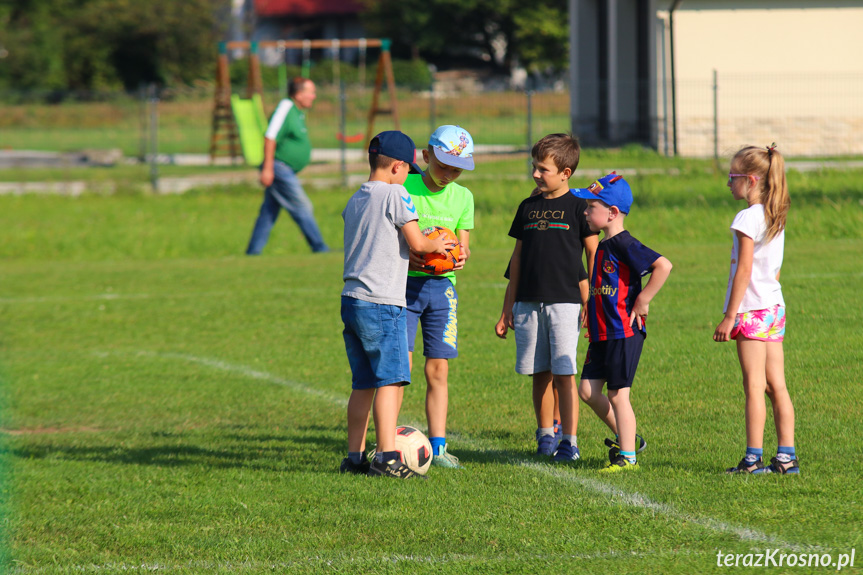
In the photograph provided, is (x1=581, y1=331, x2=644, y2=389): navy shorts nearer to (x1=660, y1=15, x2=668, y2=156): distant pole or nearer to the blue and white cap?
the blue and white cap

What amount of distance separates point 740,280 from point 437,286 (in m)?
1.64

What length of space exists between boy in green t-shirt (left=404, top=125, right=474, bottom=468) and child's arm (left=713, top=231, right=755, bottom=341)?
4.66 ft

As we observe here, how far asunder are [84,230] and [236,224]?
2523 millimetres

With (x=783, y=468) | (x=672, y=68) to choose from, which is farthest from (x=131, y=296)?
(x=672, y=68)

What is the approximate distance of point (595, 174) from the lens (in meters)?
21.2

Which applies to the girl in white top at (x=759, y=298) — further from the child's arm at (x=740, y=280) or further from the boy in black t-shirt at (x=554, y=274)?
the boy in black t-shirt at (x=554, y=274)

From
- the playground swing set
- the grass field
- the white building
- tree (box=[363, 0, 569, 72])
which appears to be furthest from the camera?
tree (box=[363, 0, 569, 72])

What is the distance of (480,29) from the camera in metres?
66.3

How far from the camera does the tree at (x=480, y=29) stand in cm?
6084

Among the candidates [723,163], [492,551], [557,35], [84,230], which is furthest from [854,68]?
[557,35]

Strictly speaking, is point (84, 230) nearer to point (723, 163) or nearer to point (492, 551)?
point (723, 163)

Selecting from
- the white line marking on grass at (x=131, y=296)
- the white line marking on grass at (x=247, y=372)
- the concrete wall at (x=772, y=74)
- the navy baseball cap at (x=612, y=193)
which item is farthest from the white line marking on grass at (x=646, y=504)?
the concrete wall at (x=772, y=74)

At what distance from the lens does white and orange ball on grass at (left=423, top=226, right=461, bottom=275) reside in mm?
5457

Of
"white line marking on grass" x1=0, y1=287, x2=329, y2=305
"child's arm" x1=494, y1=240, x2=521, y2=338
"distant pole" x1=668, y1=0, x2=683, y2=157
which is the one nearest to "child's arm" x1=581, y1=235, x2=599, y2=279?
"child's arm" x1=494, y1=240, x2=521, y2=338
